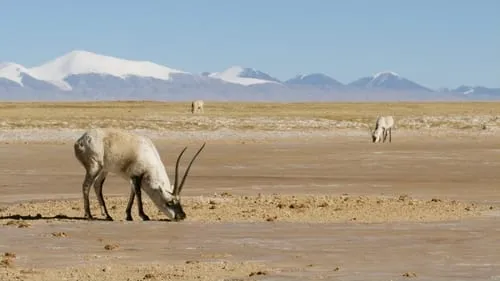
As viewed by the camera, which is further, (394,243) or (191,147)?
(191,147)

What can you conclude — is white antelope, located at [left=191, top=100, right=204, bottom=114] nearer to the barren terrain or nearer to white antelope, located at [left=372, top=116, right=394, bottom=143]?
white antelope, located at [left=372, top=116, right=394, bottom=143]

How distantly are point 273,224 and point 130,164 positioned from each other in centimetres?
299

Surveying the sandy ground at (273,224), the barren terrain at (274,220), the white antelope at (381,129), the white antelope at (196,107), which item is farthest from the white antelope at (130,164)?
the white antelope at (196,107)

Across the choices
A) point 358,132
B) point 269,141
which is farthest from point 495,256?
point 358,132

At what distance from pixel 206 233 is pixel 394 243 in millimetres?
2986

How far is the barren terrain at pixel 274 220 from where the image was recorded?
13.7 metres

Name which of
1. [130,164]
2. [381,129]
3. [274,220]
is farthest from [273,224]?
[381,129]

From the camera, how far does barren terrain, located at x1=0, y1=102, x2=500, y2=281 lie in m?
13.7

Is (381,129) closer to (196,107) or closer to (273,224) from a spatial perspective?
(196,107)

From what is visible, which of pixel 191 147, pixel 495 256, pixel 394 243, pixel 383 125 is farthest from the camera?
pixel 383 125

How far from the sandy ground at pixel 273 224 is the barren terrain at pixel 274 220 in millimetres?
27

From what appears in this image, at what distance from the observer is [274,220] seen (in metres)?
19.4

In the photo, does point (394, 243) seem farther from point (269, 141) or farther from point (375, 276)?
point (269, 141)

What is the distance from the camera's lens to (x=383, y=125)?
53719 millimetres
